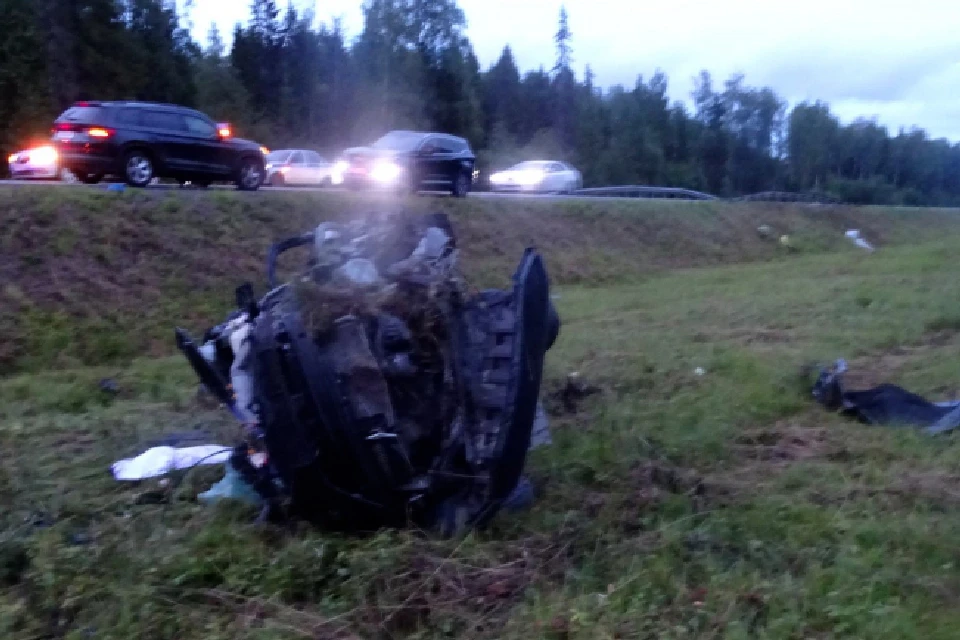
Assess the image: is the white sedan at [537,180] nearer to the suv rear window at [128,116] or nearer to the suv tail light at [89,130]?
the suv rear window at [128,116]

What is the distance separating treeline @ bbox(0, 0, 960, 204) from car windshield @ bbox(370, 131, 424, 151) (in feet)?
56.4

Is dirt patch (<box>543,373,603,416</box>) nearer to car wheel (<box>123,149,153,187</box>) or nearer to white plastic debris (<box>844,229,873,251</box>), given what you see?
car wheel (<box>123,149,153,187</box>)

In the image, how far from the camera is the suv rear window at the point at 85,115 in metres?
15.6

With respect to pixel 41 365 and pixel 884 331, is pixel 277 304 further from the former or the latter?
pixel 884 331

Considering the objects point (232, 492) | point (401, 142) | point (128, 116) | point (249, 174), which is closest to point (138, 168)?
point (128, 116)

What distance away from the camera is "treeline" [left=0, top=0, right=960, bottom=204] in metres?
35.7

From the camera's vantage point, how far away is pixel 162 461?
609 centimetres

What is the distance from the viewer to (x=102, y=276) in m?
12.0

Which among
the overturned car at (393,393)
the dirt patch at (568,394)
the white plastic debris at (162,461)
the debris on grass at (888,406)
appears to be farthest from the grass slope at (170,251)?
the debris on grass at (888,406)

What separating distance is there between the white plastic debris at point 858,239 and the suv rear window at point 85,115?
20.1 metres

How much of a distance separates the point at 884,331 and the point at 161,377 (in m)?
7.42

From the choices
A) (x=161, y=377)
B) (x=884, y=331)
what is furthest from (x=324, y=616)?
(x=884, y=331)

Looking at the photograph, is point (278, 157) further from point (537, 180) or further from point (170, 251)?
point (170, 251)

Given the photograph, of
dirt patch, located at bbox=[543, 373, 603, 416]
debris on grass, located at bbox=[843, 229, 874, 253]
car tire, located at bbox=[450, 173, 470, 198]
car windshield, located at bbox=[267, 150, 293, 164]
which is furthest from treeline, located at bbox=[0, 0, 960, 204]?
dirt patch, located at bbox=[543, 373, 603, 416]
